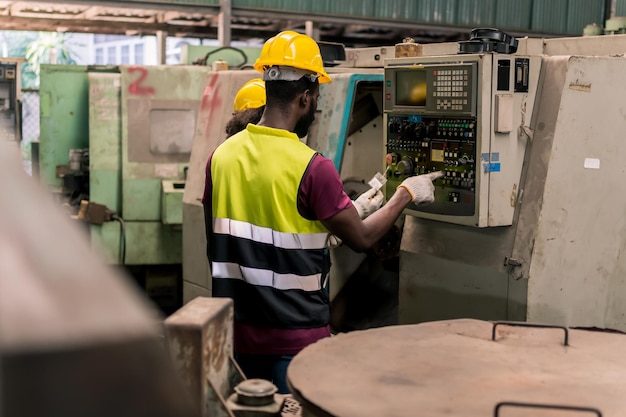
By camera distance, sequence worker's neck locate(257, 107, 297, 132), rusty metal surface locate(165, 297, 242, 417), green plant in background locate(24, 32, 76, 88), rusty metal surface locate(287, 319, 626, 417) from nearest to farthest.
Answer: rusty metal surface locate(165, 297, 242, 417) < rusty metal surface locate(287, 319, 626, 417) < worker's neck locate(257, 107, 297, 132) < green plant in background locate(24, 32, 76, 88)

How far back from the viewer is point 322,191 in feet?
6.89

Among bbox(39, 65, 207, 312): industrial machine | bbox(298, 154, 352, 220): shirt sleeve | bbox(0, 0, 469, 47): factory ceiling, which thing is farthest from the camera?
bbox(0, 0, 469, 47): factory ceiling

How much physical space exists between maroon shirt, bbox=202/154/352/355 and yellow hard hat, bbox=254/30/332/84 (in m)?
0.31

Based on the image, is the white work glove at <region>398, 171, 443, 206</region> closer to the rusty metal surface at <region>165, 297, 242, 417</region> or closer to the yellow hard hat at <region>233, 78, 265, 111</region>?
the yellow hard hat at <region>233, 78, 265, 111</region>

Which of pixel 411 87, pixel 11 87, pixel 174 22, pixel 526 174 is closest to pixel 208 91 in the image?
pixel 411 87

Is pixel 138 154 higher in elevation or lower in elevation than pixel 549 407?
higher

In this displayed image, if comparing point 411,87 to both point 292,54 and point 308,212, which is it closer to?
point 292,54

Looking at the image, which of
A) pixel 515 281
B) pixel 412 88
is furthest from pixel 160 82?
pixel 515 281

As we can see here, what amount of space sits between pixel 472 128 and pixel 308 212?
0.77m

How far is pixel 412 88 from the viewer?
290 cm

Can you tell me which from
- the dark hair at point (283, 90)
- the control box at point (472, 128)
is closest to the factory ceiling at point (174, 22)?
the control box at point (472, 128)

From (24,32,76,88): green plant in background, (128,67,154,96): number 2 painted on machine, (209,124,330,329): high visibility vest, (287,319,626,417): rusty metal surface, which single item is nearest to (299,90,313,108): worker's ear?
(209,124,330,329): high visibility vest

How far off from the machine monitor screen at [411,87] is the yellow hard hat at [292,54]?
1.86 ft

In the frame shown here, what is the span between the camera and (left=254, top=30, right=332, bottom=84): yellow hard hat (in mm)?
2311
